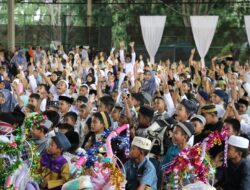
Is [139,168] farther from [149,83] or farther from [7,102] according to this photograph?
[149,83]

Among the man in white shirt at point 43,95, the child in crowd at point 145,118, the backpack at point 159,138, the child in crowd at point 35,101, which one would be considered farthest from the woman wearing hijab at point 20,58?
the backpack at point 159,138

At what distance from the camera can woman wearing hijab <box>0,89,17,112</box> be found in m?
10.0

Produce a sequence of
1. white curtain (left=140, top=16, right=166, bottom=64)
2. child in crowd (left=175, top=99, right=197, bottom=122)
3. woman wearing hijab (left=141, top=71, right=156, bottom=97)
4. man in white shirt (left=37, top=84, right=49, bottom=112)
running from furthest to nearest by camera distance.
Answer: white curtain (left=140, top=16, right=166, bottom=64) < woman wearing hijab (left=141, top=71, right=156, bottom=97) < man in white shirt (left=37, top=84, right=49, bottom=112) < child in crowd (left=175, top=99, right=197, bottom=122)

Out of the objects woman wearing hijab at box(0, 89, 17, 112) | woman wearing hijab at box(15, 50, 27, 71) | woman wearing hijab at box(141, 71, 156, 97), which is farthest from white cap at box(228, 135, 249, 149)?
woman wearing hijab at box(15, 50, 27, 71)

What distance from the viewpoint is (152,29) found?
23.2 metres

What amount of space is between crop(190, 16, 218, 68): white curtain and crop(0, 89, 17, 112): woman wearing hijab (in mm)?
12631

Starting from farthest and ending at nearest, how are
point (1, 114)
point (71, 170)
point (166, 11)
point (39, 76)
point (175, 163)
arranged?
point (166, 11), point (39, 76), point (1, 114), point (71, 170), point (175, 163)

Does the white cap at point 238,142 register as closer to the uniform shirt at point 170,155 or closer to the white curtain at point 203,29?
the uniform shirt at point 170,155

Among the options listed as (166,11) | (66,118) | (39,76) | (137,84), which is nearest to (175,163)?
(66,118)

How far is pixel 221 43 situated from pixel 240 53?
98 cm

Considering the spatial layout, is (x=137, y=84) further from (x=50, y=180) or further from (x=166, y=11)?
(x=166, y=11)

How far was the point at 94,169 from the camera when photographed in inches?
178

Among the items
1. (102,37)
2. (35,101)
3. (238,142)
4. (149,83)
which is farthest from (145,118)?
(102,37)

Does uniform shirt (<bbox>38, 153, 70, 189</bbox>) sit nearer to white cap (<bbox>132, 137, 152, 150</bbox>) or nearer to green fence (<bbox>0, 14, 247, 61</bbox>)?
white cap (<bbox>132, 137, 152, 150</bbox>)
